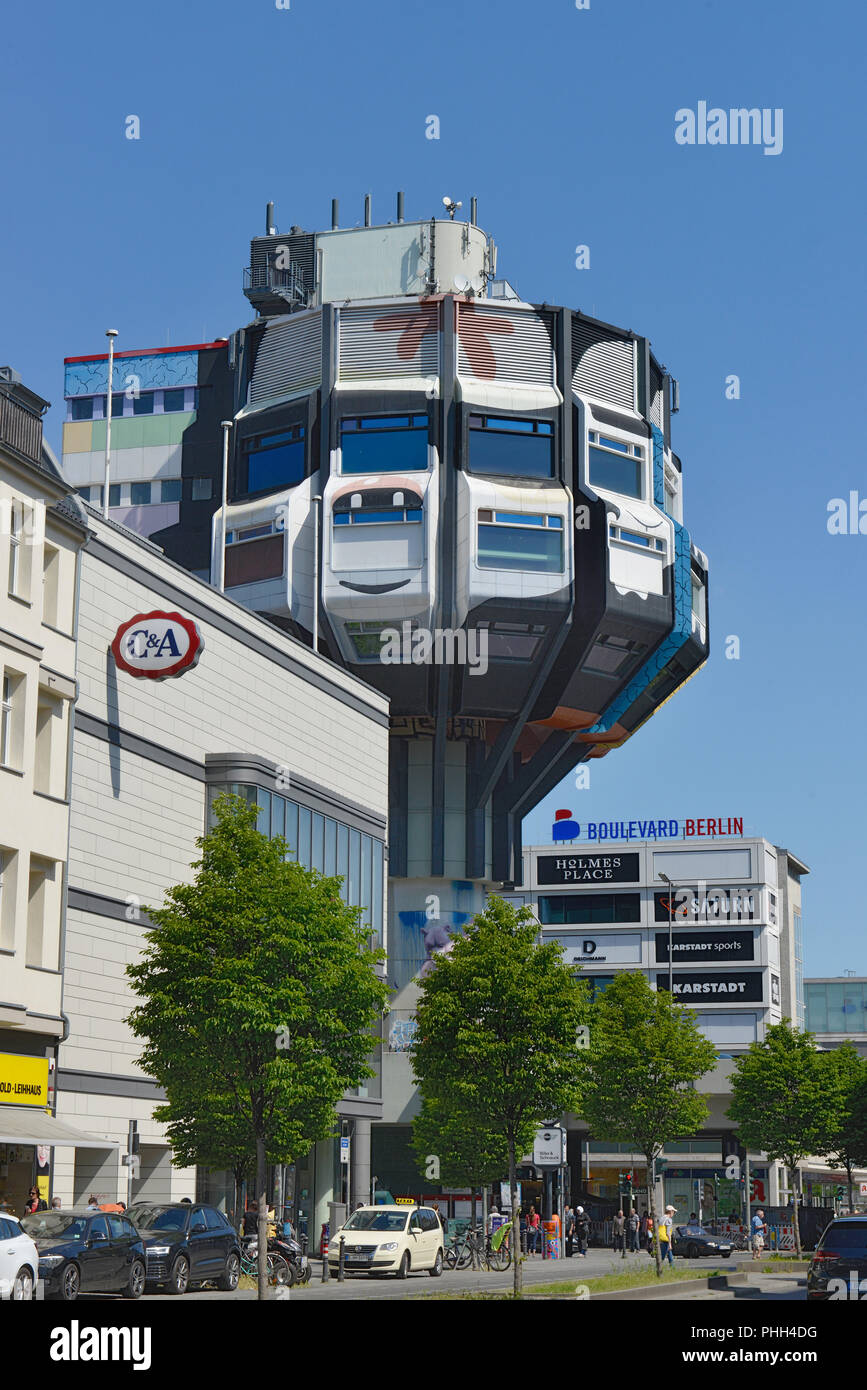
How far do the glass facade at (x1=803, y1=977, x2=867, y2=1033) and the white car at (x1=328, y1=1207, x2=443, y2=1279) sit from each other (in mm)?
133759

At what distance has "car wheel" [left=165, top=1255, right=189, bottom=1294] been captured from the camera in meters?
33.0

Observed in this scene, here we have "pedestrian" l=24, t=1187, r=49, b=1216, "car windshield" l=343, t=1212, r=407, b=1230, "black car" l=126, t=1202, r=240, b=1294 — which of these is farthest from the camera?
"car windshield" l=343, t=1212, r=407, b=1230

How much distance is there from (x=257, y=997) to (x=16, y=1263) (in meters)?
9.44

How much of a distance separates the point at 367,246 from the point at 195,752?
51509 millimetres

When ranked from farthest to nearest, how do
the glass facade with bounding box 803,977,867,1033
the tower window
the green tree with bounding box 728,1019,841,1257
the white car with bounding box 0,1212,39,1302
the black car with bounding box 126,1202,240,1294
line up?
the glass facade with bounding box 803,977,867,1033 → the tower window → the green tree with bounding box 728,1019,841,1257 → the black car with bounding box 126,1202,240,1294 → the white car with bounding box 0,1212,39,1302

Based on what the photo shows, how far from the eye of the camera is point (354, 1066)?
119 ft

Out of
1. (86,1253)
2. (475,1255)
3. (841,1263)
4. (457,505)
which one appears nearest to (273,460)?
(457,505)

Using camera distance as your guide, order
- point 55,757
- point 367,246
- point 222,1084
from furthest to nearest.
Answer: point 367,246 → point 55,757 → point 222,1084

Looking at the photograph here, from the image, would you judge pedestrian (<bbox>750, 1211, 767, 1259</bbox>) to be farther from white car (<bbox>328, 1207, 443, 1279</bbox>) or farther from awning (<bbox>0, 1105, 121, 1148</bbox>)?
awning (<bbox>0, 1105, 121, 1148</bbox>)

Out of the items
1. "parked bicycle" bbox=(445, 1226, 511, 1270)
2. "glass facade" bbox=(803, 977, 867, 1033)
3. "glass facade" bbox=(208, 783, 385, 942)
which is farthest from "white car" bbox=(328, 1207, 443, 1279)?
"glass facade" bbox=(803, 977, 867, 1033)

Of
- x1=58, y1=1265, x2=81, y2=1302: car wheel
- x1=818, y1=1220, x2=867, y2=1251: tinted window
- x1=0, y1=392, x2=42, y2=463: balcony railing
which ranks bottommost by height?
x1=58, y1=1265, x2=81, y2=1302: car wheel
